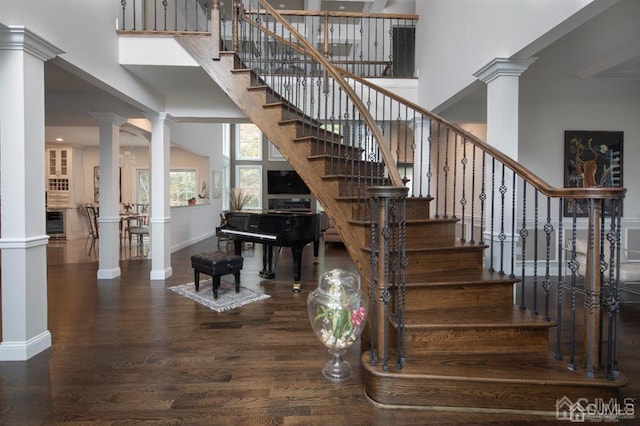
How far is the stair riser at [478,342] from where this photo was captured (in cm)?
232

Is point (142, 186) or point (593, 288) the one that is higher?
point (142, 186)

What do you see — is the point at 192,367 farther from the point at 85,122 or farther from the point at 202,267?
the point at 85,122

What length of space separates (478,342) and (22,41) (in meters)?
3.73

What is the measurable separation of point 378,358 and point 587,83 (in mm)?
4454

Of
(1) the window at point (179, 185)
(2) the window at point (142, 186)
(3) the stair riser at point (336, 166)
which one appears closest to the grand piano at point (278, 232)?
(3) the stair riser at point (336, 166)

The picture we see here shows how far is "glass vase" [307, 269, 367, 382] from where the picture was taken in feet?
7.66

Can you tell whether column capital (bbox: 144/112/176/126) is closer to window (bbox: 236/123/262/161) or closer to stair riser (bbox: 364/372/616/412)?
stair riser (bbox: 364/372/616/412)

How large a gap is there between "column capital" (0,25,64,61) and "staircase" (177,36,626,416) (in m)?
2.13

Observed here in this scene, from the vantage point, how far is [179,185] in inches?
422

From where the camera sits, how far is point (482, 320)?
2352mm

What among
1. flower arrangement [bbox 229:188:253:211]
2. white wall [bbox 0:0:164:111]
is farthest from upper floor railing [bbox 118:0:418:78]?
flower arrangement [bbox 229:188:253:211]

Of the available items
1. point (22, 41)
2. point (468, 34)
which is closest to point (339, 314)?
point (22, 41)

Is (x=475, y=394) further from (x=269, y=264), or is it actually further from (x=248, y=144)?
(x=248, y=144)

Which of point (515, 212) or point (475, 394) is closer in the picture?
point (475, 394)
